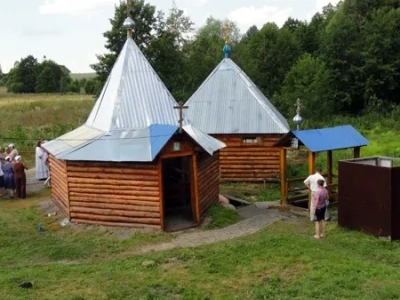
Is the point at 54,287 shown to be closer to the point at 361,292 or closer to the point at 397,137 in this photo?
the point at 361,292

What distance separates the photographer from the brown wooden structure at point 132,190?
14383 mm

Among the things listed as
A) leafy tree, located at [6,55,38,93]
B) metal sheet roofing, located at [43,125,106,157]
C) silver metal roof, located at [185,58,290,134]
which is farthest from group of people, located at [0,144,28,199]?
leafy tree, located at [6,55,38,93]

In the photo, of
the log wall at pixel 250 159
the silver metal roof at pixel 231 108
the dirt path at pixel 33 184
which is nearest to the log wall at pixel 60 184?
the dirt path at pixel 33 184

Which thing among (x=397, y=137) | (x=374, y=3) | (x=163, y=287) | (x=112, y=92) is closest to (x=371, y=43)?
(x=374, y=3)

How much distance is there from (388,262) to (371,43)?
3502 centimetres

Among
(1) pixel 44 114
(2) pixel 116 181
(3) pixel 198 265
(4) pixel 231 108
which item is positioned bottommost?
(3) pixel 198 265

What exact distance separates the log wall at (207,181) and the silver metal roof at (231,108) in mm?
4641

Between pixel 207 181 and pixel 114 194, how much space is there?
9.24ft

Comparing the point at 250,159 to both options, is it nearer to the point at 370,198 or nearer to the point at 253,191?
the point at 253,191

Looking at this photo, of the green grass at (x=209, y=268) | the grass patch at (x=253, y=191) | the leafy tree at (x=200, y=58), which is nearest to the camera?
the green grass at (x=209, y=268)

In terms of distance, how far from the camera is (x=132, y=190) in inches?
572

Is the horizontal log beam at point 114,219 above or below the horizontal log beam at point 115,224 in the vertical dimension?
above

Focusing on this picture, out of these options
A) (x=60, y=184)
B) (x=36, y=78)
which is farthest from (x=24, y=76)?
(x=60, y=184)

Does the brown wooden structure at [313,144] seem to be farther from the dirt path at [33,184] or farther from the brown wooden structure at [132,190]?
the dirt path at [33,184]
